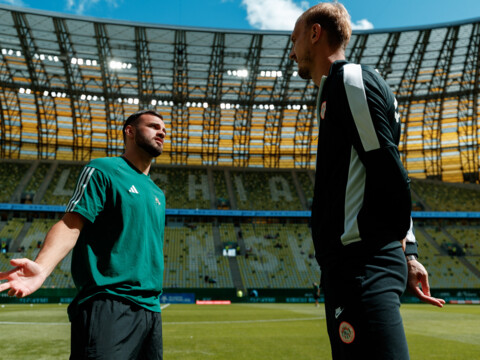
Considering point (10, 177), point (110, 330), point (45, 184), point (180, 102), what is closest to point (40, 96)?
point (45, 184)

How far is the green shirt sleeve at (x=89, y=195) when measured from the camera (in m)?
3.00

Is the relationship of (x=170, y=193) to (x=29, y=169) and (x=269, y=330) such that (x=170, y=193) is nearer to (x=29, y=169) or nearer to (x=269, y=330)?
(x=29, y=169)

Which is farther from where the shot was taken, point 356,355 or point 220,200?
point 220,200

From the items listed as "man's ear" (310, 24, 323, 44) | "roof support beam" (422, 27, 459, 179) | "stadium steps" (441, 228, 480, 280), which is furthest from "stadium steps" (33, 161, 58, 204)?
"man's ear" (310, 24, 323, 44)

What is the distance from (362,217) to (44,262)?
1754 mm

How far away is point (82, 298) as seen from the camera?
3.06m

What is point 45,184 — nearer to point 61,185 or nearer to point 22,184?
point 61,185

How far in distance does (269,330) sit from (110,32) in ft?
102

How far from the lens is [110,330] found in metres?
2.96

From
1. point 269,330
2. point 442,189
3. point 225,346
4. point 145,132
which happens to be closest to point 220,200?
point 442,189

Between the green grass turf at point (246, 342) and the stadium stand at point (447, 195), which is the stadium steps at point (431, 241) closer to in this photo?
the stadium stand at point (447, 195)

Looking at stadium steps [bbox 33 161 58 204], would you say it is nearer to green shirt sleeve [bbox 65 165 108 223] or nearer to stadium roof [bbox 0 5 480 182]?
stadium roof [bbox 0 5 480 182]

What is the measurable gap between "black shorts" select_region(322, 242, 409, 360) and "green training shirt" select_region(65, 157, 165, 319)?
1.59 m

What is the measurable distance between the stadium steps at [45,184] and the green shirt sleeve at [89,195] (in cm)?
4849
